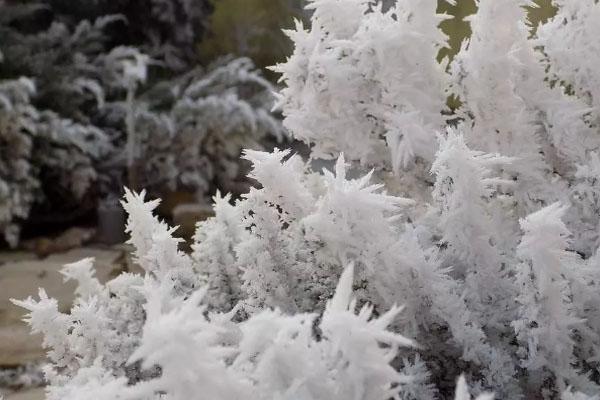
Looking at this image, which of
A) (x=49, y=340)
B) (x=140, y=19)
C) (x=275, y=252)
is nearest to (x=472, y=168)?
(x=275, y=252)

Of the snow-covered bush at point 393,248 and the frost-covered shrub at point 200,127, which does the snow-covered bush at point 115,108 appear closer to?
the frost-covered shrub at point 200,127

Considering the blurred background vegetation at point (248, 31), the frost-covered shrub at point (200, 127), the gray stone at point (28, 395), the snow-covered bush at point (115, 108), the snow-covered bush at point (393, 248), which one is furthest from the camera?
the blurred background vegetation at point (248, 31)

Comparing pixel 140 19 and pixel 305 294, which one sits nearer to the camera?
pixel 305 294

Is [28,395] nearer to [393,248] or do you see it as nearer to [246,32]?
[393,248]

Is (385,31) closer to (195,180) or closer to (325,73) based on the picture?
(325,73)

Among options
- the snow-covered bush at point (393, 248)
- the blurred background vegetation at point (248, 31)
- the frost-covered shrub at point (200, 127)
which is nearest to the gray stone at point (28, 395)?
the snow-covered bush at point (393, 248)

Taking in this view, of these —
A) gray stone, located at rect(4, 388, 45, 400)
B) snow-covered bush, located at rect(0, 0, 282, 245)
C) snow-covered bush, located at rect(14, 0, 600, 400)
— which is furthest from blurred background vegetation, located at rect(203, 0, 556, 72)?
snow-covered bush, located at rect(14, 0, 600, 400)

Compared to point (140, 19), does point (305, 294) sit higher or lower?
higher
